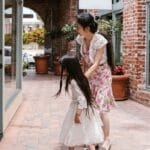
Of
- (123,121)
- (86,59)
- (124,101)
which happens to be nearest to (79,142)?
(86,59)

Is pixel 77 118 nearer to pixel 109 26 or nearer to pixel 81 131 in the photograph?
pixel 81 131

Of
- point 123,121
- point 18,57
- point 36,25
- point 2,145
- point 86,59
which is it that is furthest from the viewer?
point 36,25

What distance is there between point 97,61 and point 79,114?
649 mm

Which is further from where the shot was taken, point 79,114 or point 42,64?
point 42,64

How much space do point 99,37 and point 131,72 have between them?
497cm

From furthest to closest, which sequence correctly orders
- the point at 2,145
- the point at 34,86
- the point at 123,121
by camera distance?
the point at 34,86, the point at 123,121, the point at 2,145

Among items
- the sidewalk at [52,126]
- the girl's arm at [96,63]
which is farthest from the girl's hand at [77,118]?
the sidewalk at [52,126]

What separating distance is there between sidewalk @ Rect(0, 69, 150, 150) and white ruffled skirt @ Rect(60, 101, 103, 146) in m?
0.71

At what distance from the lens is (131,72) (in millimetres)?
10250

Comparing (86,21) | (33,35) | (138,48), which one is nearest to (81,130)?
(86,21)

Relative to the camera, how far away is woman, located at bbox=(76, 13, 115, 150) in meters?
5.30

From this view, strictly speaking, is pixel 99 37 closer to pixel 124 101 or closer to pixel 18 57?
pixel 18 57

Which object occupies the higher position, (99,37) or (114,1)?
(114,1)

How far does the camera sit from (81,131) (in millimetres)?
5078
